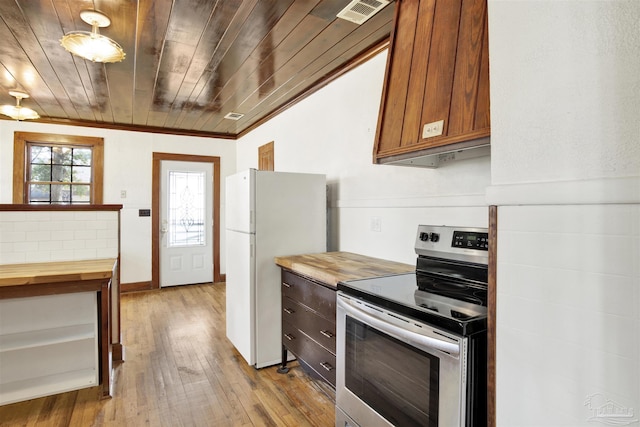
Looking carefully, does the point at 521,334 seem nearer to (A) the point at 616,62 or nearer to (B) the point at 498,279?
(B) the point at 498,279

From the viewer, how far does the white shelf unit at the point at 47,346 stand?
7.57ft

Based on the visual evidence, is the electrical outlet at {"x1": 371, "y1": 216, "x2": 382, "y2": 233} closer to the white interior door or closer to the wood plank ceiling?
the wood plank ceiling

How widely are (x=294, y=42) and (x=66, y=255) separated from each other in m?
2.36

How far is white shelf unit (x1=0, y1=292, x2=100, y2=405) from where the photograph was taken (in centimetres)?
231

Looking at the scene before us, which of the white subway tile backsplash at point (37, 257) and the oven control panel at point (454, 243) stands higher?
the oven control panel at point (454, 243)

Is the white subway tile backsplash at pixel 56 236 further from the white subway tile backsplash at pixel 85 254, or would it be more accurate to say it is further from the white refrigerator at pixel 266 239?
the white refrigerator at pixel 266 239

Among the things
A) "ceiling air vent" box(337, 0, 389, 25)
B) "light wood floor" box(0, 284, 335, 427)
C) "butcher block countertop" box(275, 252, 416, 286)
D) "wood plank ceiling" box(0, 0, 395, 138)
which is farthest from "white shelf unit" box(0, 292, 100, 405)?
"ceiling air vent" box(337, 0, 389, 25)

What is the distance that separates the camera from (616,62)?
0.81 m

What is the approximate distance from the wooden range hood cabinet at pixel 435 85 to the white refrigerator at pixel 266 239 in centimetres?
101

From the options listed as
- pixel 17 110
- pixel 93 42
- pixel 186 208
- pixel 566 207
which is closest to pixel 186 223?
pixel 186 208

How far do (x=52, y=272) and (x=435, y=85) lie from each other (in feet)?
8.34

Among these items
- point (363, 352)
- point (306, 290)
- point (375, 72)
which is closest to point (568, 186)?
point (363, 352)

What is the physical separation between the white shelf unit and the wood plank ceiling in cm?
183

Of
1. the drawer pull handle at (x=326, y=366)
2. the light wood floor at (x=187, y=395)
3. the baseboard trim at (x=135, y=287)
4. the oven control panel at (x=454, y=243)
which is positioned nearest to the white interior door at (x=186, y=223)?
the baseboard trim at (x=135, y=287)
